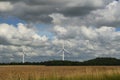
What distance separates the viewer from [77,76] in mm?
38250

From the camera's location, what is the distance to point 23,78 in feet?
112

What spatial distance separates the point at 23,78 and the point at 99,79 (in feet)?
29.3

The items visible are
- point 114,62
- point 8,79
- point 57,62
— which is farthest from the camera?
point 57,62

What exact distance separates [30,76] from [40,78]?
5.11ft

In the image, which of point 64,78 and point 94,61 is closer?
point 64,78

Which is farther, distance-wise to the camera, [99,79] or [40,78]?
[99,79]

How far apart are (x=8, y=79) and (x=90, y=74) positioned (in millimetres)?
10630

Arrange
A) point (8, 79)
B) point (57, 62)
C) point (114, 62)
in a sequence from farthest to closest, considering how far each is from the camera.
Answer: point (57, 62) < point (114, 62) < point (8, 79)

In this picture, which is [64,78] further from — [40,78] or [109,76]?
[109,76]

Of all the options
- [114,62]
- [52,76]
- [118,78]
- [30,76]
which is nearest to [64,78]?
[52,76]

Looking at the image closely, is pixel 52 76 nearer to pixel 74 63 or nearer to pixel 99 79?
pixel 99 79

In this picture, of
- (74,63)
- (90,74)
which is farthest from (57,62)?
(90,74)

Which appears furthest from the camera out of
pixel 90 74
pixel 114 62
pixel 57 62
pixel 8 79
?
pixel 57 62

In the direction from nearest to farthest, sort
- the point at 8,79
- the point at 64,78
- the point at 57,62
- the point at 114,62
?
the point at 8,79
the point at 64,78
the point at 114,62
the point at 57,62
